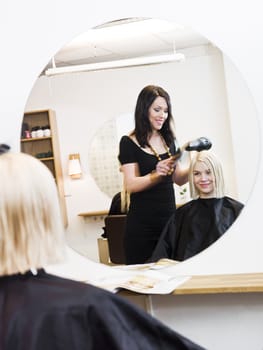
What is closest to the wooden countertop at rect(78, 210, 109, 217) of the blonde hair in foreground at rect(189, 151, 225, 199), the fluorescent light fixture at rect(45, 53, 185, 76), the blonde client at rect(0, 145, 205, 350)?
the blonde hair in foreground at rect(189, 151, 225, 199)

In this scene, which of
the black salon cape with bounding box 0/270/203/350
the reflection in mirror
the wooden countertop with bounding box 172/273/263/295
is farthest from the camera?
the reflection in mirror

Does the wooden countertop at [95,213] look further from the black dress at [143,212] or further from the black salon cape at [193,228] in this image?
the black salon cape at [193,228]

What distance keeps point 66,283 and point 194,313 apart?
3.68ft

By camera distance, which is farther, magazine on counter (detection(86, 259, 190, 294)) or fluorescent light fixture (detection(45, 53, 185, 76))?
fluorescent light fixture (detection(45, 53, 185, 76))

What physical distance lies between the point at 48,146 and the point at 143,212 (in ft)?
1.57

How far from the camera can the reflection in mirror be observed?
2078mm

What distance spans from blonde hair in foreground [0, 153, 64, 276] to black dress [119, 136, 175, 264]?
1004 mm

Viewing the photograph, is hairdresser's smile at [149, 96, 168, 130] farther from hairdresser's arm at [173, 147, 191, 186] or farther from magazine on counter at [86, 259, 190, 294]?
magazine on counter at [86, 259, 190, 294]

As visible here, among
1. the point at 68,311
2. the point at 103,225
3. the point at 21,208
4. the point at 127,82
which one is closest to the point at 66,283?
the point at 68,311

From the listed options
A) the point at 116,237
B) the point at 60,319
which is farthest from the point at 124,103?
the point at 60,319

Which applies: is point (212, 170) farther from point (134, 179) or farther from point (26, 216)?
point (26, 216)

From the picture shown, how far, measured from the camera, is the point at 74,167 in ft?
7.29

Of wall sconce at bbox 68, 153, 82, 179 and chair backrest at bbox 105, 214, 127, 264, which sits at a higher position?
wall sconce at bbox 68, 153, 82, 179

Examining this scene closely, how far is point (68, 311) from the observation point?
111cm
